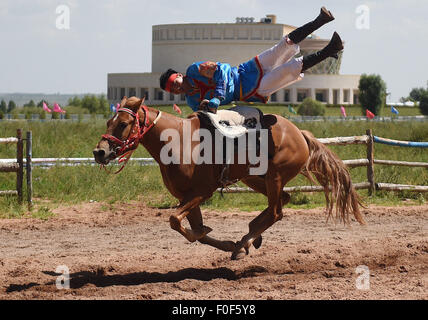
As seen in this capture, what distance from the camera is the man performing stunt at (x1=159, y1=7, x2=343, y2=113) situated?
6.74 m

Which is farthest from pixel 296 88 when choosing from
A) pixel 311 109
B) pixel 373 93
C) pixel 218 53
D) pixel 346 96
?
pixel 311 109

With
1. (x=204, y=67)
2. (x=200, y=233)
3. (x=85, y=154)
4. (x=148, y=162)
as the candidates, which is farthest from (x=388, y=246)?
(x=85, y=154)

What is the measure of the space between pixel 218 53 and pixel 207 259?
7829 centimetres

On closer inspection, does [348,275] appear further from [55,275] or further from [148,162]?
[148,162]

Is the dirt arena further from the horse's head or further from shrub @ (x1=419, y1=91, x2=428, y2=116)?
shrub @ (x1=419, y1=91, x2=428, y2=116)

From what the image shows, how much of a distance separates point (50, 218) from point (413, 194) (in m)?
7.23

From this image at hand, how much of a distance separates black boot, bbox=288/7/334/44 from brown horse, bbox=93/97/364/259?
94 cm

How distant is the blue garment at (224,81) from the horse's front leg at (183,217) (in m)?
1.12

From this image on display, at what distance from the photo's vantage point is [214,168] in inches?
267

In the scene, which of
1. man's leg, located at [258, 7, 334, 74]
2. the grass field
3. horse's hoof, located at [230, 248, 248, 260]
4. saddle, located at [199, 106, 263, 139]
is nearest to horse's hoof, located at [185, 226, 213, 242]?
horse's hoof, located at [230, 248, 248, 260]

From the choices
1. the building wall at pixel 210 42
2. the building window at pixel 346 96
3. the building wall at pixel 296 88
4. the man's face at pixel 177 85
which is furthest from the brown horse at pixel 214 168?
the building window at pixel 346 96

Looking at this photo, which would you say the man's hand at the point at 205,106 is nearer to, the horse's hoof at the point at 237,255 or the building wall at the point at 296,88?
the horse's hoof at the point at 237,255

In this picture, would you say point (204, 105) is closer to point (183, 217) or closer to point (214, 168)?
point (214, 168)

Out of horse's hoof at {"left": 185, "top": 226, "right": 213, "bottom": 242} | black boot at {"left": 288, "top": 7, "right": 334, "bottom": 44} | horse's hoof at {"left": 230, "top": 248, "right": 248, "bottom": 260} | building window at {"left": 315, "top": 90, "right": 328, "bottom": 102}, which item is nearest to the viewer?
horse's hoof at {"left": 185, "top": 226, "right": 213, "bottom": 242}
